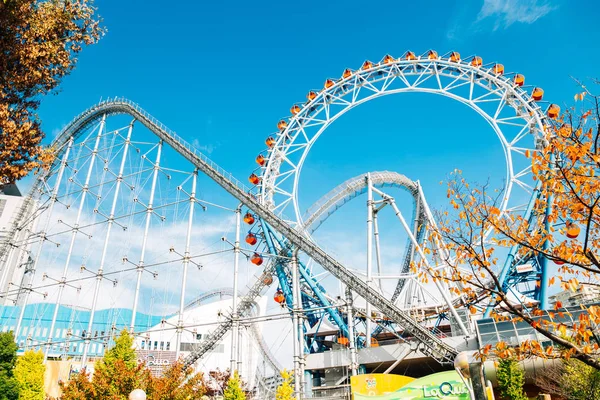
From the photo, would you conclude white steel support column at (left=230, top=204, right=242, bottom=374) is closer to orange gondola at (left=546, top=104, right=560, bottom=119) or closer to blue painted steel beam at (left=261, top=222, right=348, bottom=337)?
blue painted steel beam at (left=261, top=222, right=348, bottom=337)

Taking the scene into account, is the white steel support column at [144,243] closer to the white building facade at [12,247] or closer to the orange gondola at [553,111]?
the white building facade at [12,247]

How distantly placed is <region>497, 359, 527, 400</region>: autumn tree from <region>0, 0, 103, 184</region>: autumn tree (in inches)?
661

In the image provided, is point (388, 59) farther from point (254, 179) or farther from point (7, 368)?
point (7, 368)

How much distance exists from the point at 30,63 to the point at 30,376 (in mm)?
14652

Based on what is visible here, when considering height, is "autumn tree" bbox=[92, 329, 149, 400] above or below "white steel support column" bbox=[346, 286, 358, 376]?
below

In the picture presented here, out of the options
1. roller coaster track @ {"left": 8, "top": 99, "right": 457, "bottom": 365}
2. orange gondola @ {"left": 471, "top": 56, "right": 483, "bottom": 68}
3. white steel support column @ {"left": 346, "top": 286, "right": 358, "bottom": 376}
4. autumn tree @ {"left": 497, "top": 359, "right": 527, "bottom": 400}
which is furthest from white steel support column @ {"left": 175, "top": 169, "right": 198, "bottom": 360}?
orange gondola @ {"left": 471, "top": 56, "right": 483, "bottom": 68}

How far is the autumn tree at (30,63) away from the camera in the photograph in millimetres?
10469

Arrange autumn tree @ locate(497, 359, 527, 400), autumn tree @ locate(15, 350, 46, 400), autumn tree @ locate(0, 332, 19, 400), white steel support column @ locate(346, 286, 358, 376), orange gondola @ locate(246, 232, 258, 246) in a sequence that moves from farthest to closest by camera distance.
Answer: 1. orange gondola @ locate(246, 232, 258, 246)
2. autumn tree @ locate(15, 350, 46, 400)
3. white steel support column @ locate(346, 286, 358, 376)
4. autumn tree @ locate(0, 332, 19, 400)
5. autumn tree @ locate(497, 359, 527, 400)

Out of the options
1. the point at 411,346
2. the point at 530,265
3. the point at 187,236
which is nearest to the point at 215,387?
the point at 187,236

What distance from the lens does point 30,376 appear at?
19.5 m

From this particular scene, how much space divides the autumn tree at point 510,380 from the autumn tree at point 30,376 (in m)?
18.6

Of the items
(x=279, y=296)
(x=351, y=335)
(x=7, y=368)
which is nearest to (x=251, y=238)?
(x=279, y=296)

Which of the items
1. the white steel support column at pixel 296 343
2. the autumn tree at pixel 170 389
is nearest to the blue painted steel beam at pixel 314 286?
the white steel support column at pixel 296 343

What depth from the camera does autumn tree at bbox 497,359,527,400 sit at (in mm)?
16906
